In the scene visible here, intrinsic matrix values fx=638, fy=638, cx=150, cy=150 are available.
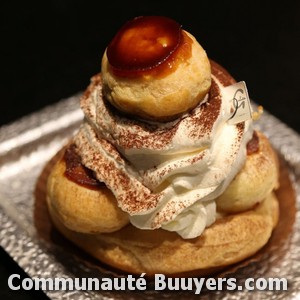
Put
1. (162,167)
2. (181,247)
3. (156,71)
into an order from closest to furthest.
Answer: (156,71) → (162,167) → (181,247)

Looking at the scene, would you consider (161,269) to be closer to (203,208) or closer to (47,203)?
(203,208)

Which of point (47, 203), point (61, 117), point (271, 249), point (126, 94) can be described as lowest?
point (271, 249)

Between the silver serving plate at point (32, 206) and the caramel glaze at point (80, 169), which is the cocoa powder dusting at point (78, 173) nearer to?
the caramel glaze at point (80, 169)

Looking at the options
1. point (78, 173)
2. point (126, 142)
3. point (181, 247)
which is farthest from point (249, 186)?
point (78, 173)

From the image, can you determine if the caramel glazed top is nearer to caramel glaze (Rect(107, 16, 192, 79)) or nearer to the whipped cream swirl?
the whipped cream swirl

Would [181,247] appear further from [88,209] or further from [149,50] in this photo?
[149,50]

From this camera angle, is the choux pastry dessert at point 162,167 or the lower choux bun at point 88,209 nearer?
the choux pastry dessert at point 162,167

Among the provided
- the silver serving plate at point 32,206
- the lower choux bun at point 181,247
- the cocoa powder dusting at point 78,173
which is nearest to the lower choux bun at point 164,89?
the cocoa powder dusting at point 78,173

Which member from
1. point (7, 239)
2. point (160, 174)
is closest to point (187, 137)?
point (160, 174)
